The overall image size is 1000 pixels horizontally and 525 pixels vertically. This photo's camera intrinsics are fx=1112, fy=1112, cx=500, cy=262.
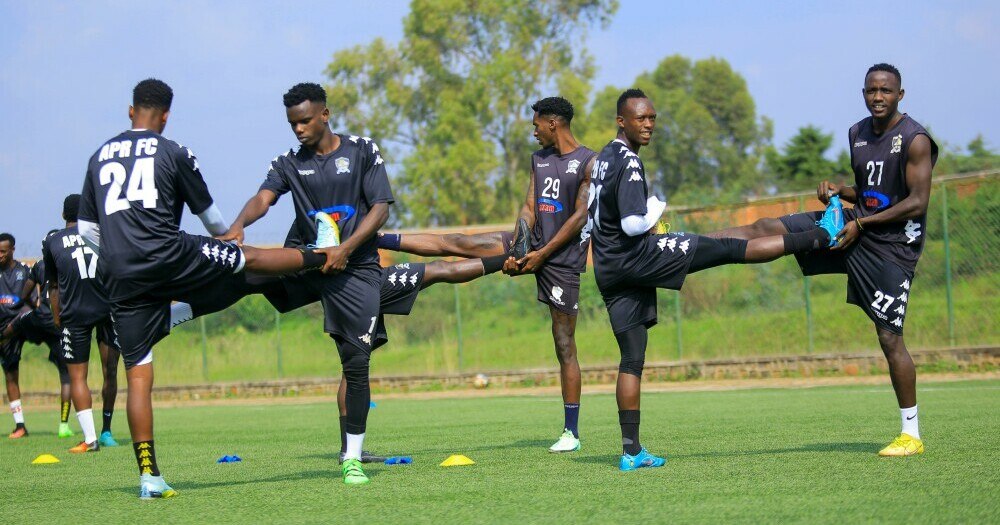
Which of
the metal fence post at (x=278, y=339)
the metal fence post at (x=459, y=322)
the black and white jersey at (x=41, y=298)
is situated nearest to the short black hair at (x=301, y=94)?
the black and white jersey at (x=41, y=298)

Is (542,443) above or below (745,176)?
below

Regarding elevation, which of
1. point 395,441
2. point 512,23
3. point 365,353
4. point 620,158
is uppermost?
point 512,23

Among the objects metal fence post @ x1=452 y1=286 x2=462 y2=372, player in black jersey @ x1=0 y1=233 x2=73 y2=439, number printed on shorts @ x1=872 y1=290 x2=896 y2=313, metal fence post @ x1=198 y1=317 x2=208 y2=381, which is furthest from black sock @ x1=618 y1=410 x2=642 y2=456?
metal fence post @ x1=198 y1=317 x2=208 y2=381

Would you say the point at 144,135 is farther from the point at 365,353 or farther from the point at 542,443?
the point at 542,443

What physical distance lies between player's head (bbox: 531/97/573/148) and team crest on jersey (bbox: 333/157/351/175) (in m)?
2.38

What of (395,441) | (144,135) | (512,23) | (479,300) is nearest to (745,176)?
(512,23)

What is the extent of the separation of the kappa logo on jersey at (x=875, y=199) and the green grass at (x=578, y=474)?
1.74 m

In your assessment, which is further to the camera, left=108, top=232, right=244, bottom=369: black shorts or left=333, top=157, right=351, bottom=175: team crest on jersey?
left=333, top=157, right=351, bottom=175: team crest on jersey

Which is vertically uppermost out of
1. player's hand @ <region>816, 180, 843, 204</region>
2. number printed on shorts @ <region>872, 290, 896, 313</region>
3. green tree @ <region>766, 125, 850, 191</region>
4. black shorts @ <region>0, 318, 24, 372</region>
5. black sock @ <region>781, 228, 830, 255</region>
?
green tree @ <region>766, 125, 850, 191</region>

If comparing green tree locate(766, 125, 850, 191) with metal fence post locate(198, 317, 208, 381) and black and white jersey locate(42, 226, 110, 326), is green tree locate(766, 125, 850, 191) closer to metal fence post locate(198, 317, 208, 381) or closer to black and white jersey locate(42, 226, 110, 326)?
metal fence post locate(198, 317, 208, 381)

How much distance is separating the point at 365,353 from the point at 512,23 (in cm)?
4091

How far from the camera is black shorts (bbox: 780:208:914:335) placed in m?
7.77

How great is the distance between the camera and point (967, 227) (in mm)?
18625

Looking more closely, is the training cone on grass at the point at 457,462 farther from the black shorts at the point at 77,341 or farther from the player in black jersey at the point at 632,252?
the black shorts at the point at 77,341
